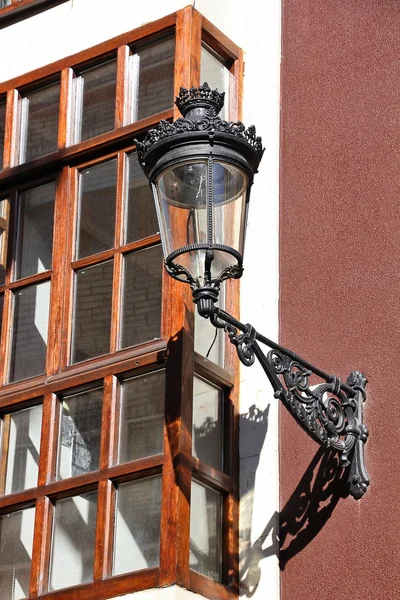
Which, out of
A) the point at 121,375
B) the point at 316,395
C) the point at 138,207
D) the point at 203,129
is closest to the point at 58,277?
the point at 138,207

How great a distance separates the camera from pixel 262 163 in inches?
280

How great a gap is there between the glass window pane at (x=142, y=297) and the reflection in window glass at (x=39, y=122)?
957 mm

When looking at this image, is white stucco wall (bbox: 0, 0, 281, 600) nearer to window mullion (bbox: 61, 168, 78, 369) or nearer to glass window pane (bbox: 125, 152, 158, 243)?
glass window pane (bbox: 125, 152, 158, 243)

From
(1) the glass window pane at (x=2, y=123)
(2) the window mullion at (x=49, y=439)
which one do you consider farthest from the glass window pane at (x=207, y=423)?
(1) the glass window pane at (x=2, y=123)

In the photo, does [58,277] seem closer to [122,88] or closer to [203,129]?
[122,88]

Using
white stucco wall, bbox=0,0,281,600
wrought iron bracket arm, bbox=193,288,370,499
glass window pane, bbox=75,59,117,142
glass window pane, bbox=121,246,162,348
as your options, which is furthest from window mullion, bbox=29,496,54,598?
glass window pane, bbox=75,59,117,142

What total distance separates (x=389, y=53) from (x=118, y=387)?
6.74 feet

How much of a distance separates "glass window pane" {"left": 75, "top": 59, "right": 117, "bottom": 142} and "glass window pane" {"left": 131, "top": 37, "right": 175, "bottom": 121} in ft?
0.43

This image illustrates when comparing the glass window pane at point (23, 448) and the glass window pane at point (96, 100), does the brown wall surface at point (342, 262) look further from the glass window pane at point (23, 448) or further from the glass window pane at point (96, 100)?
the glass window pane at point (23, 448)

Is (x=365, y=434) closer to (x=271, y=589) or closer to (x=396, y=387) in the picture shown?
(x=396, y=387)

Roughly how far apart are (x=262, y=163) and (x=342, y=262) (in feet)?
2.61

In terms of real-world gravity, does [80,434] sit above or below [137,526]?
above

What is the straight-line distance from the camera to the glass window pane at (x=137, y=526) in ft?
19.5

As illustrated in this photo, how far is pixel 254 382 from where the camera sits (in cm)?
657
